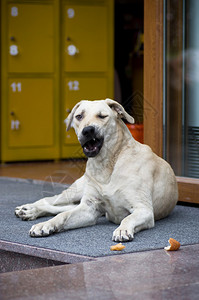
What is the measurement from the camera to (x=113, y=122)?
3.35 m

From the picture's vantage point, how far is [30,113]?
6.49 m

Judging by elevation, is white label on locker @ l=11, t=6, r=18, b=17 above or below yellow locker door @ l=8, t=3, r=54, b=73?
above

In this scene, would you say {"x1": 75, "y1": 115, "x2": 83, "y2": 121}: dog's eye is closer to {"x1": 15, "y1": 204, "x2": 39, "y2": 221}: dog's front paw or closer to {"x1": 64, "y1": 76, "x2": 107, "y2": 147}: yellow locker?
{"x1": 15, "y1": 204, "x2": 39, "y2": 221}: dog's front paw

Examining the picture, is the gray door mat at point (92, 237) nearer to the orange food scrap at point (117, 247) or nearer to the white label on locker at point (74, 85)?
the orange food scrap at point (117, 247)

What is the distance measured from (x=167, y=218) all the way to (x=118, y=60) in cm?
493

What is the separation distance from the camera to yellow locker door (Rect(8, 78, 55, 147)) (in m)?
6.43

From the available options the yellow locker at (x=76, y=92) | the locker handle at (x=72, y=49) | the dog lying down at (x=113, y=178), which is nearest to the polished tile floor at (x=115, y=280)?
the dog lying down at (x=113, y=178)

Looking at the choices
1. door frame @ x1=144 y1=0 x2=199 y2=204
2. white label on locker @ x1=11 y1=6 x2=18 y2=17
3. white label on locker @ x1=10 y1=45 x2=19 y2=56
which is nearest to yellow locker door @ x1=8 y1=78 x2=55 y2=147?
white label on locker @ x1=10 y1=45 x2=19 y2=56

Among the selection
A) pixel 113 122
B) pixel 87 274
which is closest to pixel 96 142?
pixel 113 122

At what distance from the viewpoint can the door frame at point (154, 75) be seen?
4.37 m

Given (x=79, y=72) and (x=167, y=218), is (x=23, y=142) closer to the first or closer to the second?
(x=79, y=72)

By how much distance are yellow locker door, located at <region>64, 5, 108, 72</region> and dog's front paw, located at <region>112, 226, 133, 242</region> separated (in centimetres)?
384

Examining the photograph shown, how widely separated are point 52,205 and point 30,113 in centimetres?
281

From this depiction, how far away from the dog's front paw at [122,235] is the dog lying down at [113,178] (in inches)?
3.4
